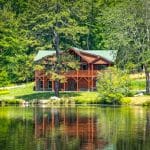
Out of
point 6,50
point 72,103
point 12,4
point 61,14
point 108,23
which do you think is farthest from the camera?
point 12,4

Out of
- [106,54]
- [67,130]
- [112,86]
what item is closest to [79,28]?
[106,54]

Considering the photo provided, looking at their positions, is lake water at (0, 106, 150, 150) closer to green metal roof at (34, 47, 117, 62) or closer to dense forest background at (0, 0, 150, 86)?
dense forest background at (0, 0, 150, 86)

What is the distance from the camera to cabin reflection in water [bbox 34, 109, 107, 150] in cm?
4422

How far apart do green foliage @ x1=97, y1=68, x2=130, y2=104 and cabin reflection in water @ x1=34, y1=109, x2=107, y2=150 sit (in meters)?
10.6

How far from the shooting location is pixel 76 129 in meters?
54.3

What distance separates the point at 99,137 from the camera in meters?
48.4

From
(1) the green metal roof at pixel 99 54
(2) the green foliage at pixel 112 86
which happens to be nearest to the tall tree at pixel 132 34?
(1) the green metal roof at pixel 99 54

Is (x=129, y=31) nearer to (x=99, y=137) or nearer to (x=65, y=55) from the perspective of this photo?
(x=65, y=55)

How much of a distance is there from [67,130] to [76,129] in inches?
40.3

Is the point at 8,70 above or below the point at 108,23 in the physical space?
below

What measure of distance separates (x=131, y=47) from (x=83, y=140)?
161 feet

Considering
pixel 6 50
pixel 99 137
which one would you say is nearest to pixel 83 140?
pixel 99 137

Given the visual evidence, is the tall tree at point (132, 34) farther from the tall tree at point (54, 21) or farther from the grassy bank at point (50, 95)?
the grassy bank at point (50, 95)

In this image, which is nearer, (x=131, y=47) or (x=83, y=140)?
(x=83, y=140)
